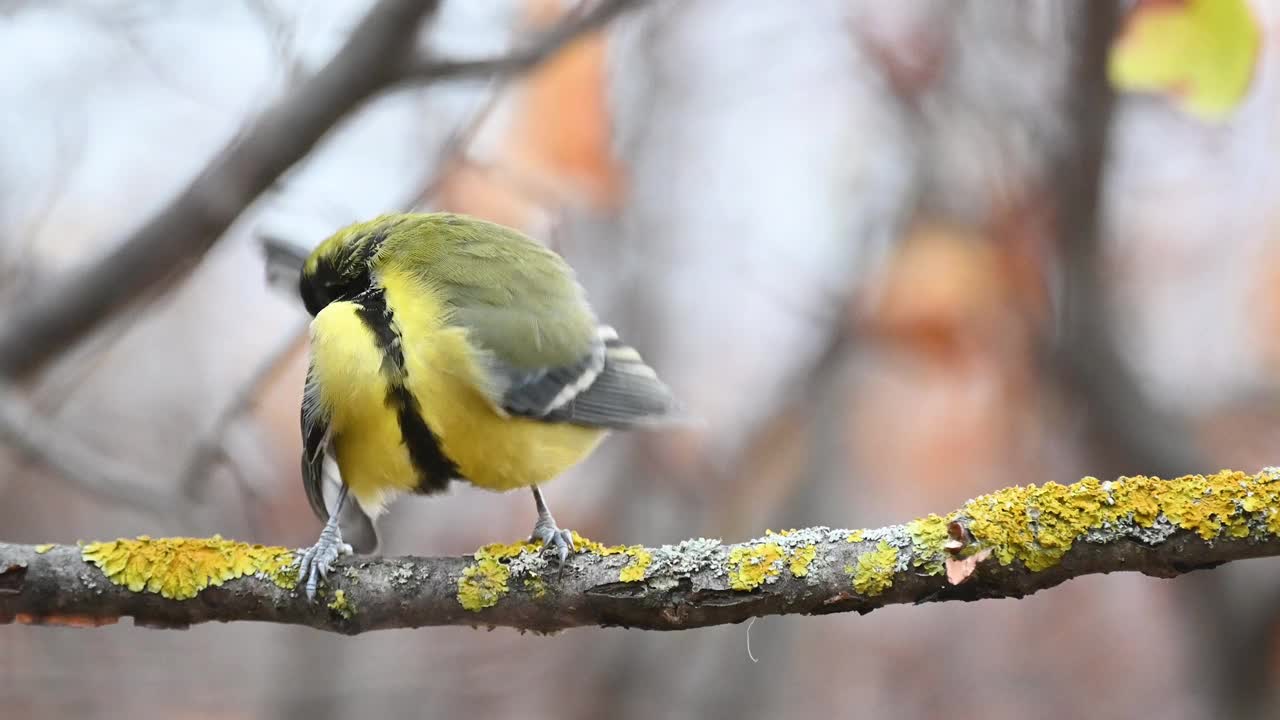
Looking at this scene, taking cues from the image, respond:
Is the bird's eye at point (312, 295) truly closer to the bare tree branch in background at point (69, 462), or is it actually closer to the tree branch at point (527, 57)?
the tree branch at point (527, 57)

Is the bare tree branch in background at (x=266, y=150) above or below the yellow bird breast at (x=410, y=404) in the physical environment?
above

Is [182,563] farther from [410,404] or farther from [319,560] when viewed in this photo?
[410,404]

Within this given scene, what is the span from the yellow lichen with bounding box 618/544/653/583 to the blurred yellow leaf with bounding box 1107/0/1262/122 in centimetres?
97

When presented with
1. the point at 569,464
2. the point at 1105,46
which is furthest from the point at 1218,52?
the point at 569,464

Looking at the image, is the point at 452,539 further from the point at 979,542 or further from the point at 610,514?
the point at 979,542

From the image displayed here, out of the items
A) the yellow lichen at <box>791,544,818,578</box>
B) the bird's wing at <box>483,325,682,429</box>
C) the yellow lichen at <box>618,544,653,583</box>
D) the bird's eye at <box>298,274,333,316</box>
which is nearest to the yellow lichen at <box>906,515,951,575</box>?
the yellow lichen at <box>791,544,818,578</box>

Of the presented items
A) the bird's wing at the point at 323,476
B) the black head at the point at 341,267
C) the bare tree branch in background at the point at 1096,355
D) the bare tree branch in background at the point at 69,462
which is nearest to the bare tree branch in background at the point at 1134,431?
the bare tree branch in background at the point at 1096,355

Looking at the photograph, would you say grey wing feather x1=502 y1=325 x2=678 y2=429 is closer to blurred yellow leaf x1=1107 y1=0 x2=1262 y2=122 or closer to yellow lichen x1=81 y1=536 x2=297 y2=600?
yellow lichen x1=81 y1=536 x2=297 y2=600

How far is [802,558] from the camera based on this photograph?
4.59 ft

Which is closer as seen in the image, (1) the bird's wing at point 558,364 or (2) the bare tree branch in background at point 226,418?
(1) the bird's wing at point 558,364

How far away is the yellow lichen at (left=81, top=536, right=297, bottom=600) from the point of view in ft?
5.05

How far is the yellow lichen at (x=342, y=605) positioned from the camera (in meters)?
1.57

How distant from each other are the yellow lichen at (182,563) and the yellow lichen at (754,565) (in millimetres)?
632

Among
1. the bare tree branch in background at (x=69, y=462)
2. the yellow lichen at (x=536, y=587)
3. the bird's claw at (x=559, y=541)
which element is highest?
the bare tree branch in background at (x=69, y=462)
